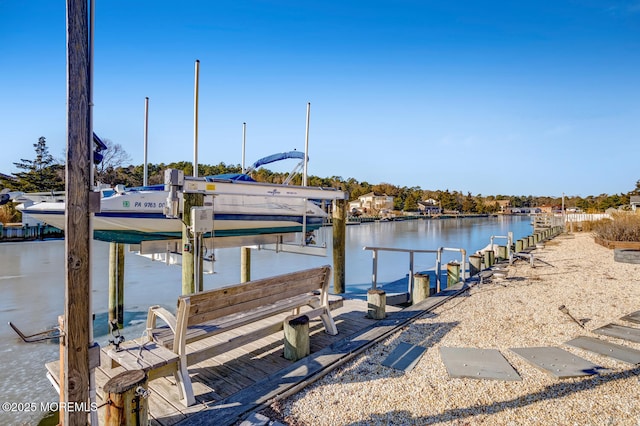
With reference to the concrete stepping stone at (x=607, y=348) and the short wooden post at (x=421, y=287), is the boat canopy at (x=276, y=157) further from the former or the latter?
the concrete stepping stone at (x=607, y=348)

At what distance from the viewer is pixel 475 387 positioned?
3.30 meters

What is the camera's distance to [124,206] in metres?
7.26

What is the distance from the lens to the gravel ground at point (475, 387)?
9.29 feet

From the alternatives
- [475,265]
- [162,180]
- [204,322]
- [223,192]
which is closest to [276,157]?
[223,192]

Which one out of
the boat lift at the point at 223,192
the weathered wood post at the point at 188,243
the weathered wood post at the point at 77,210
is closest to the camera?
the weathered wood post at the point at 77,210

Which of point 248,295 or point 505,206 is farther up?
point 505,206

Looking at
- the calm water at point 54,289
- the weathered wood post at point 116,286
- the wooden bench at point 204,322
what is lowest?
the calm water at point 54,289

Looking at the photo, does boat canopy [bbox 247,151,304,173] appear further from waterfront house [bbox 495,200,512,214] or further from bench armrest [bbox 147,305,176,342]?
waterfront house [bbox 495,200,512,214]

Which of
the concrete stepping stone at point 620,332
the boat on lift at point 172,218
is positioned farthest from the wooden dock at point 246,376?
the boat on lift at point 172,218

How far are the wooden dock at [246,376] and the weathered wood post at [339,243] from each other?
2763 millimetres

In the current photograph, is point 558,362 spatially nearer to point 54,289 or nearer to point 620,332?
point 620,332

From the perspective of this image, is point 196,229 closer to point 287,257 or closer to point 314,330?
point 314,330

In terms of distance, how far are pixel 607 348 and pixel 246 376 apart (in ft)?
13.5

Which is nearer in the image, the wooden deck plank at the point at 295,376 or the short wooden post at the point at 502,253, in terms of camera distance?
the wooden deck plank at the point at 295,376
